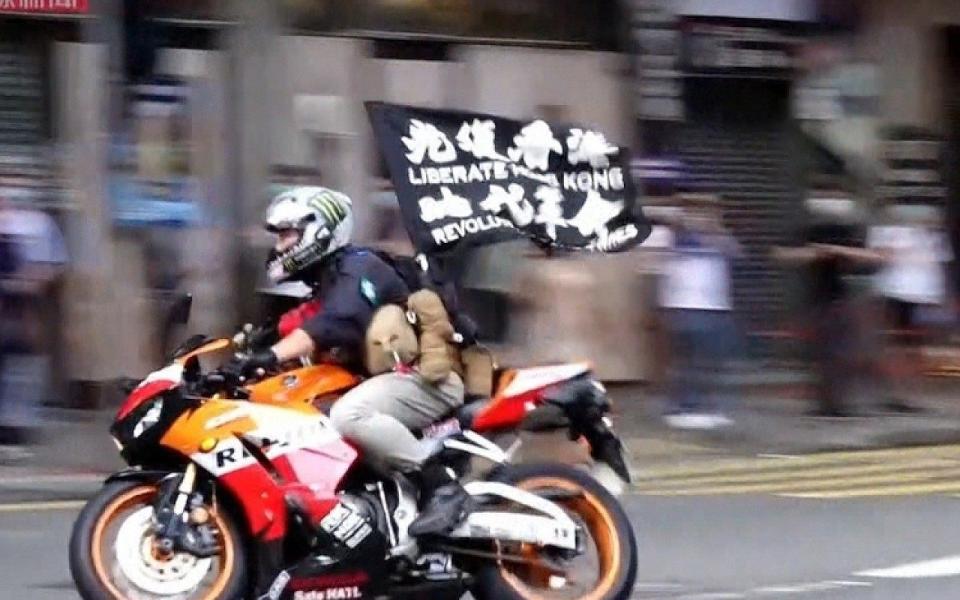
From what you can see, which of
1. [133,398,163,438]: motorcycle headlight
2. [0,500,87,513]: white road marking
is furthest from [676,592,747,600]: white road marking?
[0,500,87,513]: white road marking

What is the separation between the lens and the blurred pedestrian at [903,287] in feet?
53.3

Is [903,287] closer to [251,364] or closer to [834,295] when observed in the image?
[834,295]

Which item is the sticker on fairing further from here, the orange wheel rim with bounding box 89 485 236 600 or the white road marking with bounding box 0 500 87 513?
the white road marking with bounding box 0 500 87 513

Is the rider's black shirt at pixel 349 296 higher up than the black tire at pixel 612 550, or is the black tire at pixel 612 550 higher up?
the rider's black shirt at pixel 349 296

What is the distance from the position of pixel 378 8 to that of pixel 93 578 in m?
9.75

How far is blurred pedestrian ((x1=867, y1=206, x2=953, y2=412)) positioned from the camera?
53.3 ft

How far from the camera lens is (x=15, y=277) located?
44.9 ft

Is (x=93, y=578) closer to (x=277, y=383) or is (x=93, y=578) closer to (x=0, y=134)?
(x=277, y=383)

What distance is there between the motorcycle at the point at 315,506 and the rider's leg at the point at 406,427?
60 millimetres

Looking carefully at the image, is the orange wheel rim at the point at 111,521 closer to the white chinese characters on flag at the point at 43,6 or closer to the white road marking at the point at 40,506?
the white road marking at the point at 40,506

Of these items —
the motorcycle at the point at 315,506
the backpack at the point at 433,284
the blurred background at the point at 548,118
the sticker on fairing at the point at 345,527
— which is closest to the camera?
the motorcycle at the point at 315,506

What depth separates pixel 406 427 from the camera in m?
7.84

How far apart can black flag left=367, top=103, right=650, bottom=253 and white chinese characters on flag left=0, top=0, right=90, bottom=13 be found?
10.1 feet

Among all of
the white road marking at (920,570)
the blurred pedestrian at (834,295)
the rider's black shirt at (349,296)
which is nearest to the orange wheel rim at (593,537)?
the rider's black shirt at (349,296)
